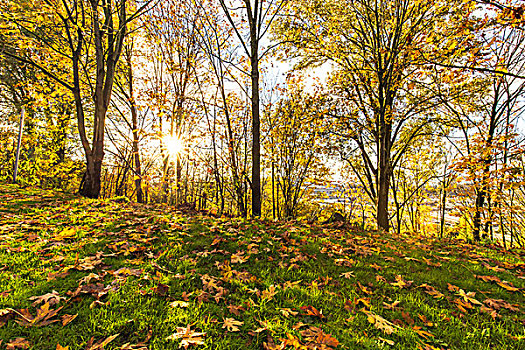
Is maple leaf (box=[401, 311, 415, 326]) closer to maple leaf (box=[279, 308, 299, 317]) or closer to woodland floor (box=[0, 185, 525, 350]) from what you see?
woodland floor (box=[0, 185, 525, 350])

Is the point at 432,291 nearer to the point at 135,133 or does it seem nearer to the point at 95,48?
the point at 95,48

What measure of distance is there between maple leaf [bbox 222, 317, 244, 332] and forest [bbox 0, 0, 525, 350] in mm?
13

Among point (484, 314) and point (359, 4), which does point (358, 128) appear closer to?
point (359, 4)

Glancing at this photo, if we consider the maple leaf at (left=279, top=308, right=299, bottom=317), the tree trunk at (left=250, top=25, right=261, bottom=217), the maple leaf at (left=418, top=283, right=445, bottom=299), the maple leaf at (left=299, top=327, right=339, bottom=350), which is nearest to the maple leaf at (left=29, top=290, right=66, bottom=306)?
the maple leaf at (left=279, top=308, right=299, bottom=317)

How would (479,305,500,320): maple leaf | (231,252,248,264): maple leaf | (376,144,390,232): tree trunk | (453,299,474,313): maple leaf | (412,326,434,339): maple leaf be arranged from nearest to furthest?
1. (412,326,434,339): maple leaf
2. (479,305,500,320): maple leaf
3. (453,299,474,313): maple leaf
4. (231,252,248,264): maple leaf
5. (376,144,390,232): tree trunk

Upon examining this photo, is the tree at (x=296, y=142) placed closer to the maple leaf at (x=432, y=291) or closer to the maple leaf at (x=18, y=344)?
the maple leaf at (x=432, y=291)

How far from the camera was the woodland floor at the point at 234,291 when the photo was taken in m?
1.97

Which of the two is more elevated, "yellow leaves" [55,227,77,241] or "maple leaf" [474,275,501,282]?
"yellow leaves" [55,227,77,241]

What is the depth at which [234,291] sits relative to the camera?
2.78 m

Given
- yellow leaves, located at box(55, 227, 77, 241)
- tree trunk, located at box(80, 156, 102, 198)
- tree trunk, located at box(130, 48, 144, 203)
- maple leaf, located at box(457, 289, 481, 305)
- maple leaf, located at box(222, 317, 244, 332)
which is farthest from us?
tree trunk, located at box(130, 48, 144, 203)

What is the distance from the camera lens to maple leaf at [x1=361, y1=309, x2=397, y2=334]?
226cm

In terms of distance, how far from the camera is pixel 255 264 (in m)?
3.51

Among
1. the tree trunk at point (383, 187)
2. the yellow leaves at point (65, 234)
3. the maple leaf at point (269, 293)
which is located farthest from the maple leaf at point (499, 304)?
the tree trunk at point (383, 187)

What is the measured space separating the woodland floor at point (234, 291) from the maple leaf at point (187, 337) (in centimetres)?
1
